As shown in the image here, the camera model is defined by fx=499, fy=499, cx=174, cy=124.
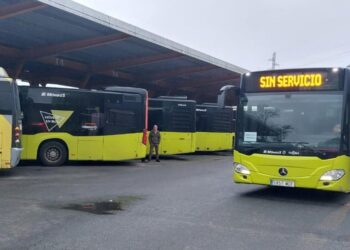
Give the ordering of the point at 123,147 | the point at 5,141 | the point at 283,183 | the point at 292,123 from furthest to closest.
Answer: the point at 123,147
the point at 5,141
the point at 292,123
the point at 283,183

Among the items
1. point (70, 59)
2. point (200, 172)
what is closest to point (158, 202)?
point (200, 172)

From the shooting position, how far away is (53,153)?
55.1 feet

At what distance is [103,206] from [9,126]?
17.4 ft

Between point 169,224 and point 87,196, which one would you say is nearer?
point 169,224

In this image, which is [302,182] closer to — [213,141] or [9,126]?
[9,126]

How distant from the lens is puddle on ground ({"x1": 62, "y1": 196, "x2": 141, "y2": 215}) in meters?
8.58

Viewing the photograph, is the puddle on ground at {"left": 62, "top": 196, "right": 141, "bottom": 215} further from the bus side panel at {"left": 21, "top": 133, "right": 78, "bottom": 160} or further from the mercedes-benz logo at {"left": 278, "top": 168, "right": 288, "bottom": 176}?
the bus side panel at {"left": 21, "top": 133, "right": 78, "bottom": 160}

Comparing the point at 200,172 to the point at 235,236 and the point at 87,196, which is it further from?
the point at 235,236

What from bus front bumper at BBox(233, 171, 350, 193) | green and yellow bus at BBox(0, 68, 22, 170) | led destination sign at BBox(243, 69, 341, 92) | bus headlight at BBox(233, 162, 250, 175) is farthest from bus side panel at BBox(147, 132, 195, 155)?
bus front bumper at BBox(233, 171, 350, 193)

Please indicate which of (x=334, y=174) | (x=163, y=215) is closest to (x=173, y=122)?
(x=334, y=174)

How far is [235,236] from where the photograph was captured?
6.94 meters

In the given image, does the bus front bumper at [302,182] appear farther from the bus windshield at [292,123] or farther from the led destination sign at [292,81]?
the led destination sign at [292,81]

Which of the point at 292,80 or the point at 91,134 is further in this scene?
the point at 91,134

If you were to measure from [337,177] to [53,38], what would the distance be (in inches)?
559
